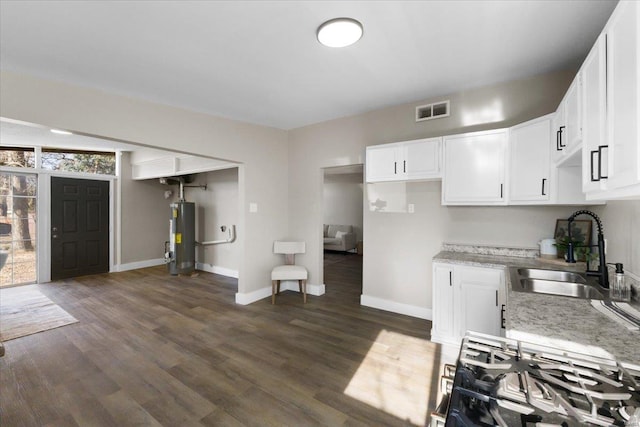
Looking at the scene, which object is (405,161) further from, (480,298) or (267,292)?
(267,292)

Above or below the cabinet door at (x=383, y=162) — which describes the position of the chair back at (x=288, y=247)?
below

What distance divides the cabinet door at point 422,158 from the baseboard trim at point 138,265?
651cm

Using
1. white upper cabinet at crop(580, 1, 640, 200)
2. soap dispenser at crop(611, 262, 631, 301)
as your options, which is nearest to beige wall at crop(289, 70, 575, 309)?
soap dispenser at crop(611, 262, 631, 301)

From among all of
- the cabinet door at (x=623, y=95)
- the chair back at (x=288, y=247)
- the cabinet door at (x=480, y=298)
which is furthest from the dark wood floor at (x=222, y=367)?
the cabinet door at (x=623, y=95)

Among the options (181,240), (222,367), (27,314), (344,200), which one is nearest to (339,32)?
(222,367)

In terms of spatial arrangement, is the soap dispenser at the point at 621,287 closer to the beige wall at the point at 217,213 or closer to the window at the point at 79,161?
the beige wall at the point at 217,213

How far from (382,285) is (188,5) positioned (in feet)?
11.6

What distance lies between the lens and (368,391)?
7.14ft

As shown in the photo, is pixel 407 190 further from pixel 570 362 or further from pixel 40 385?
pixel 40 385

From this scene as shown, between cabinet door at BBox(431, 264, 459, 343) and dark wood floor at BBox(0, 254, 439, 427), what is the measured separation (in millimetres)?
168

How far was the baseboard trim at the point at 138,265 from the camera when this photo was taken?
6.28m

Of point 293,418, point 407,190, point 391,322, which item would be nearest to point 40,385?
point 293,418

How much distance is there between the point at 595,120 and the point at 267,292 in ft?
13.9

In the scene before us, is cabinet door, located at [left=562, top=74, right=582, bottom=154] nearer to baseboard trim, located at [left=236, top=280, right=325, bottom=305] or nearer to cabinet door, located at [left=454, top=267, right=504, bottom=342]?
cabinet door, located at [left=454, top=267, right=504, bottom=342]
